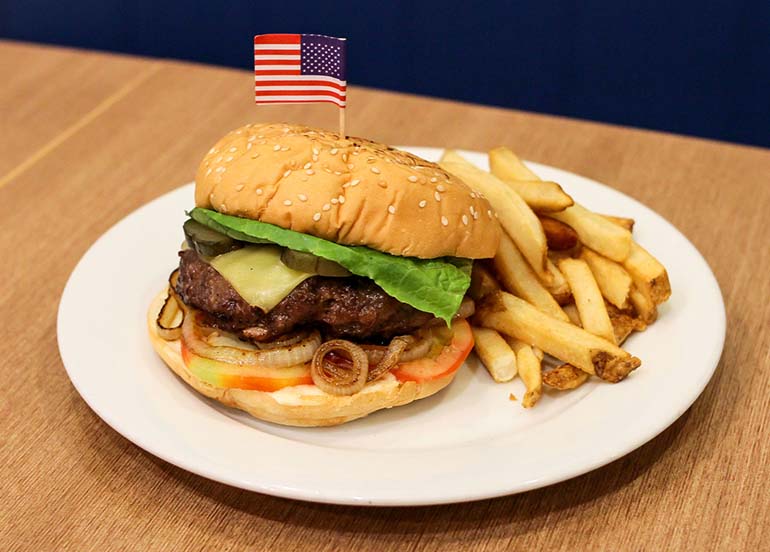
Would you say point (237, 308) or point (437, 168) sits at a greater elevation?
point (437, 168)

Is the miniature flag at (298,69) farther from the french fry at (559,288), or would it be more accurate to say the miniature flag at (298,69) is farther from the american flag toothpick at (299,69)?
the french fry at (559,288)

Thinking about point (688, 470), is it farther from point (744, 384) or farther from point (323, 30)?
point (323, 30)

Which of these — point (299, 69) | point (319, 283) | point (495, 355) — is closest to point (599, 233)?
point (495, 355)

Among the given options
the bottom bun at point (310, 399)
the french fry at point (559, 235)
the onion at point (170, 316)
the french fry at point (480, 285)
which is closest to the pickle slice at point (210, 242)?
the onion at point (170, 316)

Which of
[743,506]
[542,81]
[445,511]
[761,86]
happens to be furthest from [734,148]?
[445,511]

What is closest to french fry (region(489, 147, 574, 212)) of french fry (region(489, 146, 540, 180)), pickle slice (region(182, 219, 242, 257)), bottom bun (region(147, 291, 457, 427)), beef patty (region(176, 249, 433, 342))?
french fry (region(489, 146, 540, 180))

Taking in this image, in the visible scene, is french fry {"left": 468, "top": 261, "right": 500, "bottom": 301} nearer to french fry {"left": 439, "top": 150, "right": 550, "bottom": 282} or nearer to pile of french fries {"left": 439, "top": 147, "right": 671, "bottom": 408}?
pile of french fries {"left": 439, "top": 147, "right": 671, "bottom": 408}
